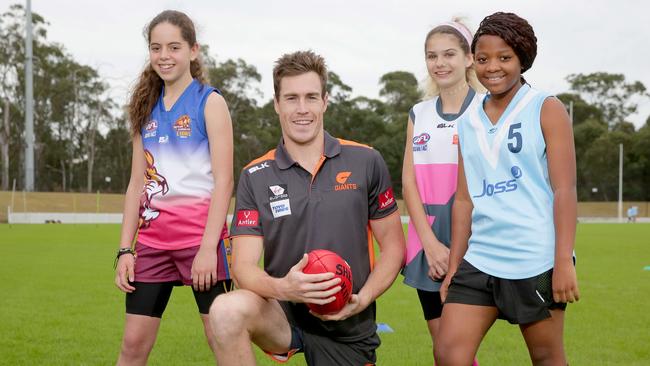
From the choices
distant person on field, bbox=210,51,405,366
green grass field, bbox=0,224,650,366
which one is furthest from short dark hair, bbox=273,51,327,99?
green grass field, bbox=0,224,650,366

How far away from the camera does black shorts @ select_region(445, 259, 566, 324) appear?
342cm

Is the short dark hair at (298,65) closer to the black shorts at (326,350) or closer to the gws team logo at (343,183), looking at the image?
the gws team logo at (343,183)

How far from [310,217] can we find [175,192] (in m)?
0.86

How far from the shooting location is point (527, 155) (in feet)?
11.4

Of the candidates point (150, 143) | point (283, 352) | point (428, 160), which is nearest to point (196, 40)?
point (150, 143)

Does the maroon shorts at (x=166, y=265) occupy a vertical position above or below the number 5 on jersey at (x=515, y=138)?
below

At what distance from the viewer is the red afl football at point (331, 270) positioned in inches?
136

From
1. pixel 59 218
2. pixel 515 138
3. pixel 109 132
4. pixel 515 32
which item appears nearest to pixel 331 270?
pixel 515 138

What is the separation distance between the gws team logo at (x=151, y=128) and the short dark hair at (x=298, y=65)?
2.69ft

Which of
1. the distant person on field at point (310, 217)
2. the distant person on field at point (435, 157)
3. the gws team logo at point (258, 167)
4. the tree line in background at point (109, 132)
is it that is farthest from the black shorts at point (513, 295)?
the tree line in background at point (109, 132)

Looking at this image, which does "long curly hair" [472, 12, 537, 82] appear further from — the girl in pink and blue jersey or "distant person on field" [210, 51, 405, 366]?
the girl in pink and blue jersey

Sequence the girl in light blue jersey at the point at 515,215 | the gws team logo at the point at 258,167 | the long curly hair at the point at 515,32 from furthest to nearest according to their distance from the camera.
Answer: the gws team logo at the point at 258,167, the long curly hair at the point at 515,32, the girl in light blue jersey at the point at 515,215

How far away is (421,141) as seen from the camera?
4.43 m

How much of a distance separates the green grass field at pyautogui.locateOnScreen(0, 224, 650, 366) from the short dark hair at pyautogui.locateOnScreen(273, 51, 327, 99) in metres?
2.93
